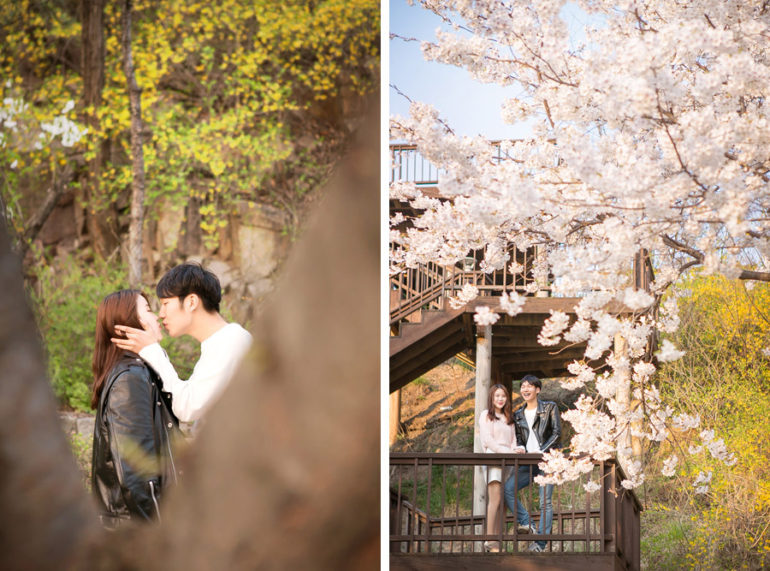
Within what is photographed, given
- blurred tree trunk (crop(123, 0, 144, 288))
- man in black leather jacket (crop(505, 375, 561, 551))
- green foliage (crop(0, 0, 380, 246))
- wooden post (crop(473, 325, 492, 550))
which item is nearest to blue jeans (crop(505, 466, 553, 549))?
man in black leather jacket (crop(505, 375, 561, 551))

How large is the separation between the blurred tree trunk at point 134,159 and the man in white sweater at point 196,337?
5.98 feet

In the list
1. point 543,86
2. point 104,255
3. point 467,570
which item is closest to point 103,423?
point 467,570

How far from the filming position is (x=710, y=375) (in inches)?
89.9

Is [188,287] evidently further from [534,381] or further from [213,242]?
[213,242]

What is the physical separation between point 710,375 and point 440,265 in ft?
3.36

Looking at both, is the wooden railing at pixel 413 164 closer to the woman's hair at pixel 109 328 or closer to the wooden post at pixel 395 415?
the wooden post at pixel 395 415

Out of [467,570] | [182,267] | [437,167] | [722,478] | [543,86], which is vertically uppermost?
[543,86]

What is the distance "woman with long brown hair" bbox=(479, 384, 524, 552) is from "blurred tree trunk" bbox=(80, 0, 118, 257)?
98.3 inches

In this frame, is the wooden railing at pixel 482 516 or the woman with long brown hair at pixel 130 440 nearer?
the woman with long brown hair at pixel 130 440

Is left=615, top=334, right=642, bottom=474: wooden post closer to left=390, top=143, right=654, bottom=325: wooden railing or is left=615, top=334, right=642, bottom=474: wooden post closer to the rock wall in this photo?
left=390, top=143, right=654, bottom=325: wooden railing

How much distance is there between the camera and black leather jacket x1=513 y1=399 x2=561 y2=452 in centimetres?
242

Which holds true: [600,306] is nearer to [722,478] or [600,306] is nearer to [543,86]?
[722,478]

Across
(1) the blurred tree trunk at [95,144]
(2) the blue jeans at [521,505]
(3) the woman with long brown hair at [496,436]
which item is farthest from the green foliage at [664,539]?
(1) the blurred tree trunk at [95,144]

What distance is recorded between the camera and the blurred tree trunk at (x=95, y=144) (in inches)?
151
